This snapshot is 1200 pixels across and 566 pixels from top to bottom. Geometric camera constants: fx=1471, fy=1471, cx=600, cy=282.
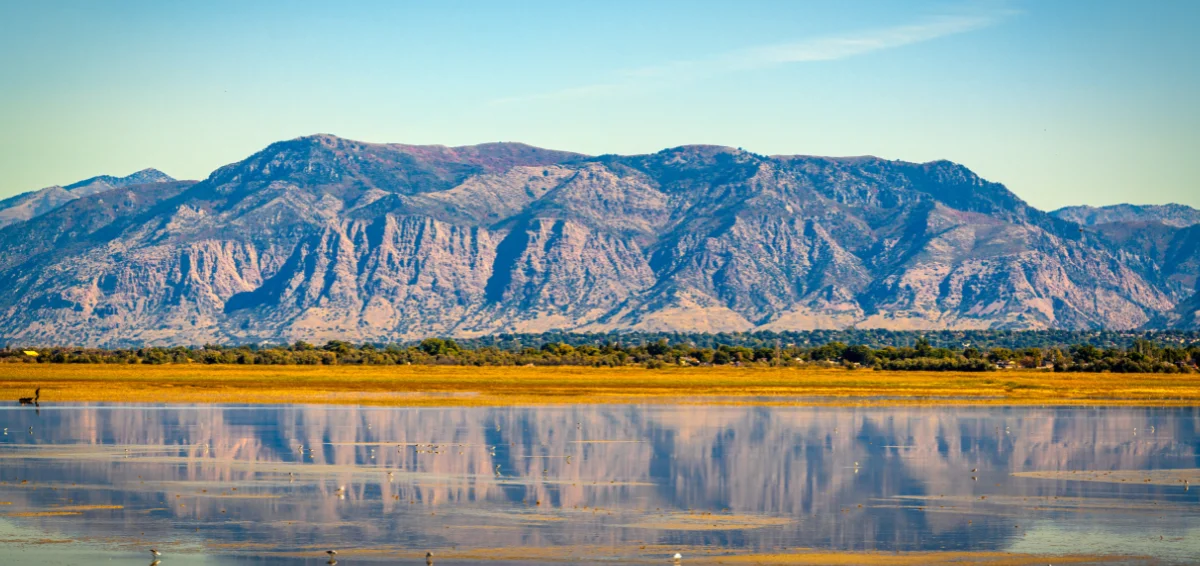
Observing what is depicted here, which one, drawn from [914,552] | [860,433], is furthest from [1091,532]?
[860,433]

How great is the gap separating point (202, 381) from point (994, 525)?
83117mm

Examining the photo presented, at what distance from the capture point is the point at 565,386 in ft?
358

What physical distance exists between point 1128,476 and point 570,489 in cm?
1956

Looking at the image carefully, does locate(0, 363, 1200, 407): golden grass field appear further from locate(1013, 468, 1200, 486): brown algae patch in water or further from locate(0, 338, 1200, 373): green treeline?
locate(1013, 468, 1200, 486): brown algae patch in water

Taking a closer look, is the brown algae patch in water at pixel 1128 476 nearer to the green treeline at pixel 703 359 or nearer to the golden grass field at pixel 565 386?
the golden grass field at pixel 565 386

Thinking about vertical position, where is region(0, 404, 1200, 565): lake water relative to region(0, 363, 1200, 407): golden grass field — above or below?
above

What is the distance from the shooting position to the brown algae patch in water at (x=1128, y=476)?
1913 inches

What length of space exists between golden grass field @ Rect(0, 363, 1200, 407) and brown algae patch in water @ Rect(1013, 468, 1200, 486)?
41.6 metres

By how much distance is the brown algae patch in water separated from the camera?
48.6 metres

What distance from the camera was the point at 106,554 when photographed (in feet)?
108

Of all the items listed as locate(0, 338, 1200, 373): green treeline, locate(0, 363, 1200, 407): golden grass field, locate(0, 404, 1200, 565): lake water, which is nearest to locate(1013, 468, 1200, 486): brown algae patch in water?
locate(0, 404, 1200, 565): lake water

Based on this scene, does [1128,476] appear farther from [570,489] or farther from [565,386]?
[565,386]

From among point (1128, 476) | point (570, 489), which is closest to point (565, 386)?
point (1128, 476)

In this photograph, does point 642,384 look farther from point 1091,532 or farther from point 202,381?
point 1091,532
